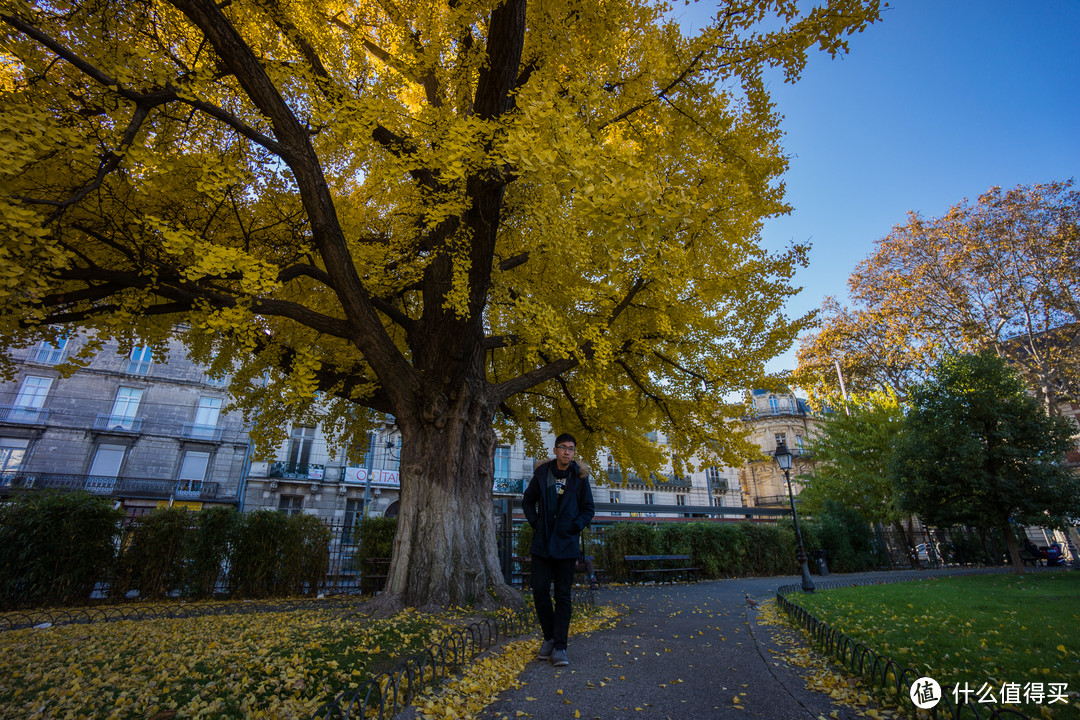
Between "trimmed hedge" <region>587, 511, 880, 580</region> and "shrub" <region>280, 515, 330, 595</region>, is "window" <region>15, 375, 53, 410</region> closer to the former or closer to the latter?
"shrub" <region>280, 515, 330, 595</region>

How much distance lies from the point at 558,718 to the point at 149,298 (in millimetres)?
6376

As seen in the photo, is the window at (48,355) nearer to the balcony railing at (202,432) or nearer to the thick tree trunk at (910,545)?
the balcony railing at (202,432)

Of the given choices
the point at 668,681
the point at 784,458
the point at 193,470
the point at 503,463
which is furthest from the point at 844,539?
the point at 193,470

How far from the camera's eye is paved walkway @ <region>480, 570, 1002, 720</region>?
2.79 m

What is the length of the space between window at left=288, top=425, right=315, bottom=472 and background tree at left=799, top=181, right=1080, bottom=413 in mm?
21636

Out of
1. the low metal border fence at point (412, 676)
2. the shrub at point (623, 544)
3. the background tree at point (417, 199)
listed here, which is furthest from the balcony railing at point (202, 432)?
the low metal border fence at point (412, 676)

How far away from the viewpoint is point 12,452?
18.9 meters

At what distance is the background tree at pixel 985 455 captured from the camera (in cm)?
1252

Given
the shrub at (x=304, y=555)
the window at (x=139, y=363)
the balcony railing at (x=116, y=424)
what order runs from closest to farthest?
the shrub at (x=304, y=555), the balcony railing at (x=116, y=424), the window at (x=139, y=363)

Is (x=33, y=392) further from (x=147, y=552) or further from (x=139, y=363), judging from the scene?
(x=147, y=552)

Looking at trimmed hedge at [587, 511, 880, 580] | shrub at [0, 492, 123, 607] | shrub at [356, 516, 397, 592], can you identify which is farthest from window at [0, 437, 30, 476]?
trimmed hedge at [587, 511, 880, 580]

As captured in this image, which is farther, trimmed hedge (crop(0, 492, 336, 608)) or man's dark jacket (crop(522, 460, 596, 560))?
trimmed hedge (crop(0, 492, 336, 608))

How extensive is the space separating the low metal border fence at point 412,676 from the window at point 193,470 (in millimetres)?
21949

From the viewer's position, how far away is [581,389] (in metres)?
7.34
